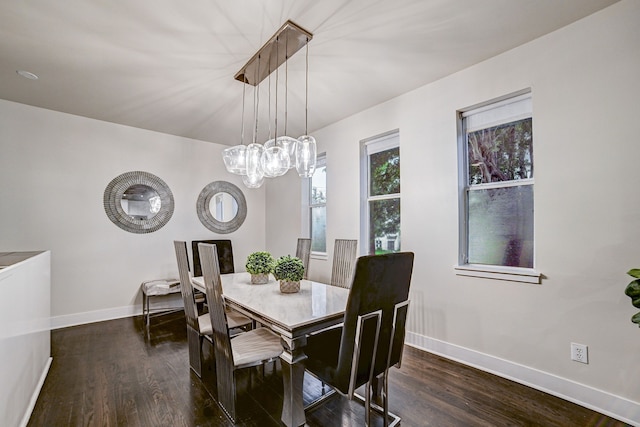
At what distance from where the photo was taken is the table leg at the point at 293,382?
1.63 meters

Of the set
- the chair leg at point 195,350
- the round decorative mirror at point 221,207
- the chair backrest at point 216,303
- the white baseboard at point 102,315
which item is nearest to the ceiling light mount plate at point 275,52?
the chair backrest at point 216,303

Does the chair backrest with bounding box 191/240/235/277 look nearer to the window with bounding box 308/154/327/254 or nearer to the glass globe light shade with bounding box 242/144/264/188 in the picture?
the window with bounding box 308/154/327/254

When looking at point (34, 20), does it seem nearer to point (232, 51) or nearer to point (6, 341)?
point (232, 51)

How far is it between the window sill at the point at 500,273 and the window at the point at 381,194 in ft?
2.68

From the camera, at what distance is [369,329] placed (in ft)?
4.82

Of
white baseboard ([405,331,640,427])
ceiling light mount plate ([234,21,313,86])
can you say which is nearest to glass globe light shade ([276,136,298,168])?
ceiling light mount plate ([234,21,313,86])

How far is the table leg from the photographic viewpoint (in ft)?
5.34

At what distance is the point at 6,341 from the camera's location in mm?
1405

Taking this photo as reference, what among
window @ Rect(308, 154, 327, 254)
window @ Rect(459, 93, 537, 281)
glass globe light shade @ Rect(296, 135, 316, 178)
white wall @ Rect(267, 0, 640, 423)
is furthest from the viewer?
window @ Rect(308, 154, 327, 254)

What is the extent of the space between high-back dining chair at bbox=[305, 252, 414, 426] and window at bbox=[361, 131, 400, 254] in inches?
68.1

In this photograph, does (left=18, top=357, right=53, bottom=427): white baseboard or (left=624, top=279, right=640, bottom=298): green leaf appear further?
(left=18, top=357, right=53, bottom=427): white baseboard

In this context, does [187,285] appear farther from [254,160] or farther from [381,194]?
[381,194]

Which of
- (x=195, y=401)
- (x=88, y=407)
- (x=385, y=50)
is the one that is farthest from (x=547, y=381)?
(x=88, y=407)

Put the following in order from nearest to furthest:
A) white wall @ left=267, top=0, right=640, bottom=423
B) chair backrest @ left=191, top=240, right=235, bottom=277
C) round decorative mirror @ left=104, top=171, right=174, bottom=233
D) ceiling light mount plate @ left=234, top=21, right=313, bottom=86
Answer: white wall @ left=267, top=0, right=640, bottom=423 < ceiling light mount plate @ left=234, top=21, right=313, bottom=86 < round decorative mirror @ left=104, top=171, right=174, bottom=233 < chair backrest @ left=191, top=240, right=235, bottom=277
